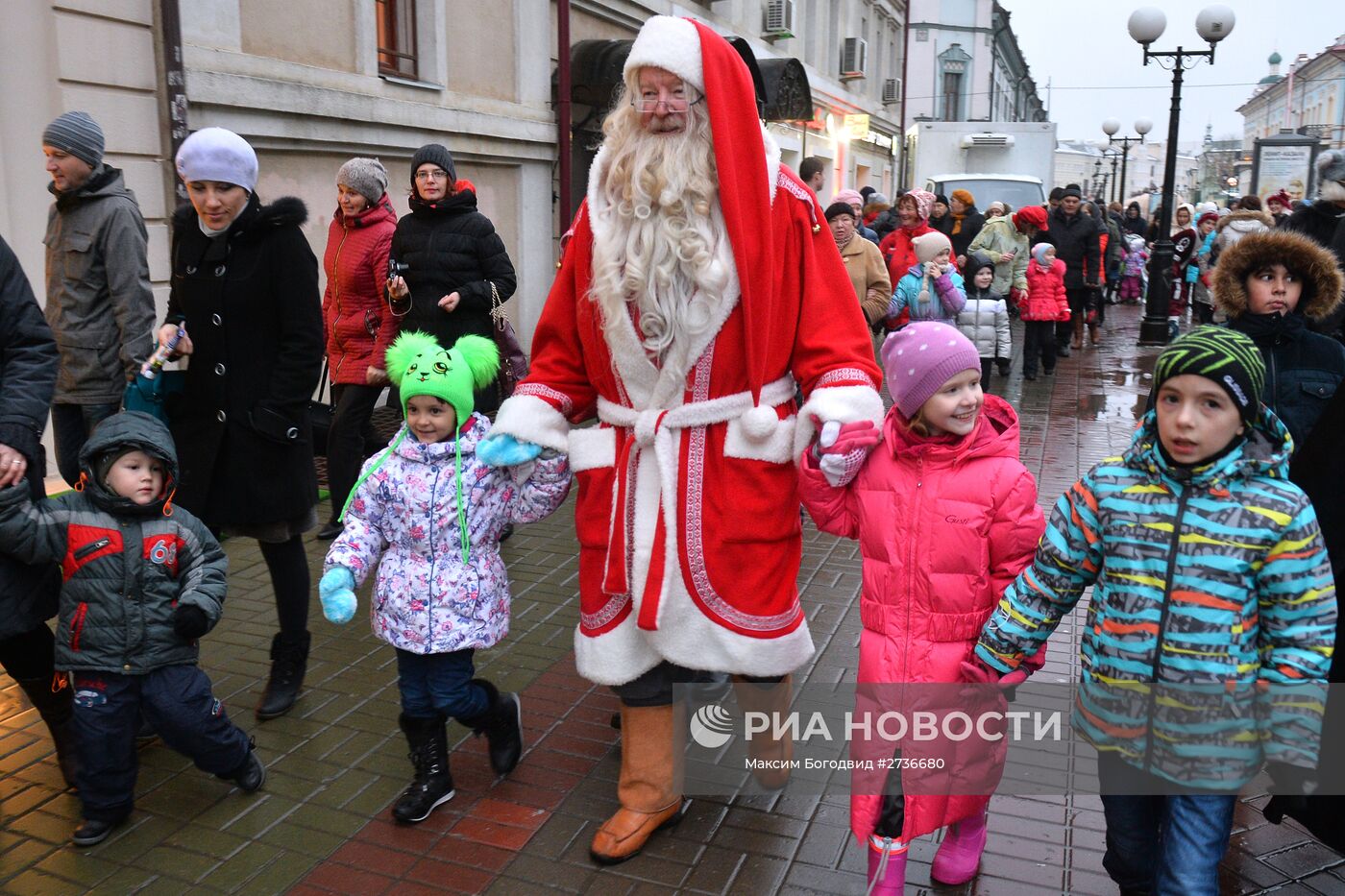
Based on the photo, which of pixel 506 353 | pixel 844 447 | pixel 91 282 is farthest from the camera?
pixel 506 353

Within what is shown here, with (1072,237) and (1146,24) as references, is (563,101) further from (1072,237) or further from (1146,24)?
(1146,24)

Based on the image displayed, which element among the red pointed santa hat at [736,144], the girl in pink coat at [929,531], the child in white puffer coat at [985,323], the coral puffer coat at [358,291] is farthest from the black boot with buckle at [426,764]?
the child in white puffer coat at [985,323]

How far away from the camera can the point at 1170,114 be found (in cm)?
1555

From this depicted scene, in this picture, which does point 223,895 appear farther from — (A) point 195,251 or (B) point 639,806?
(A) point 195,251

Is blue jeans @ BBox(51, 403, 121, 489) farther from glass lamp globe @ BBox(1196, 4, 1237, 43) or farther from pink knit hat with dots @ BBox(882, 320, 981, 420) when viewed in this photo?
glass lamp globe @ BBox(1196, 4, 1237, 43)

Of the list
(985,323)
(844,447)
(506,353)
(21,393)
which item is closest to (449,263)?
(506,353)

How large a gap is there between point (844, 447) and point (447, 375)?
48.5 inches

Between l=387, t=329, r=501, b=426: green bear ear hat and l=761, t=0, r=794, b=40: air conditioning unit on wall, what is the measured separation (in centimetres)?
1830

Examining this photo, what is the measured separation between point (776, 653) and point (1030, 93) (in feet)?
288

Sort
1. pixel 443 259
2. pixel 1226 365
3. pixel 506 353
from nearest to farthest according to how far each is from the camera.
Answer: pixel 1226 365 < pixel 443 259 < pixel 506 353

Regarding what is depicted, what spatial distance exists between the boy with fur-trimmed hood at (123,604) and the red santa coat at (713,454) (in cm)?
109

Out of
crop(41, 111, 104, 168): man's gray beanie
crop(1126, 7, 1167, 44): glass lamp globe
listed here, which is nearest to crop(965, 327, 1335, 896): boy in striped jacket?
crop(41, 111, 104, 168): man's gray beanie

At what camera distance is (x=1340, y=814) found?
294 cm

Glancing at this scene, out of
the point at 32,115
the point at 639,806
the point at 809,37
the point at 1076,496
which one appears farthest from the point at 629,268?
the point at 809,37
